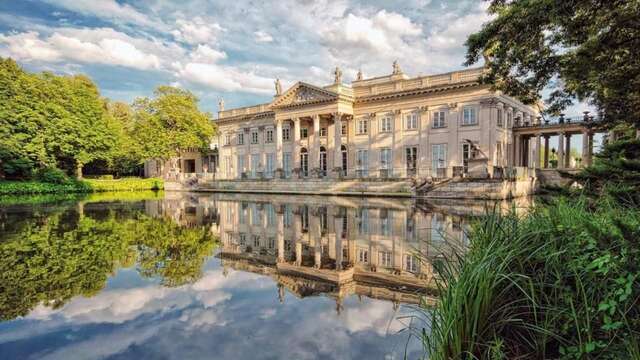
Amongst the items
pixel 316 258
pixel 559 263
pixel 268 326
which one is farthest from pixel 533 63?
pixel 268 326

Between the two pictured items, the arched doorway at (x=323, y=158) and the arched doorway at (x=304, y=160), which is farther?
the arched doorway at (x=304, y=160)

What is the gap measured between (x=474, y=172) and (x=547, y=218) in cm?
2263

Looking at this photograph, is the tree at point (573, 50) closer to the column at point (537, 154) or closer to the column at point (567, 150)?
the column at point (537, 154)

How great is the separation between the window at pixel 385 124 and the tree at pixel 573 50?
23.6 m

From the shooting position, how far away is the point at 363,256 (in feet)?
27.0

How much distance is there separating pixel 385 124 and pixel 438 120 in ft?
16.5

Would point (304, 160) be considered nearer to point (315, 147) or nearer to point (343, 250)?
point (315, 147)

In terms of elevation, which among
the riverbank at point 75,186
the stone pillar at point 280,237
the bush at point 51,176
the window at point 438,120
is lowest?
the stone pillar at point 280,237

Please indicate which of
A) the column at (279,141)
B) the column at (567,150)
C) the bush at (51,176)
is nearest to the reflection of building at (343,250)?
the column at (279,141)

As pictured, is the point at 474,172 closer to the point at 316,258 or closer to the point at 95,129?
the point at 316,258

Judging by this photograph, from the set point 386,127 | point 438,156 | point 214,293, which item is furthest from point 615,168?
point 386,127

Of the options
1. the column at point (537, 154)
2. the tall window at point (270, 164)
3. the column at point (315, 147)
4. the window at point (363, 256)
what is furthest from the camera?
the tall window at point (270, 164)

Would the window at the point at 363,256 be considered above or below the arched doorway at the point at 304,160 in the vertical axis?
below

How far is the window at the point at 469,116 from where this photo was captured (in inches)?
1188
